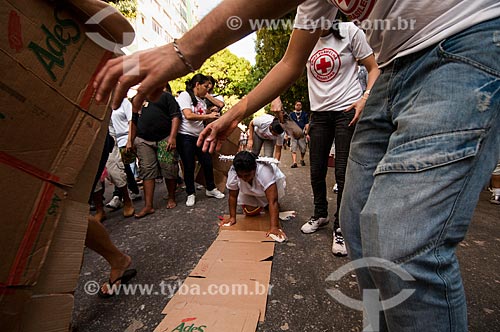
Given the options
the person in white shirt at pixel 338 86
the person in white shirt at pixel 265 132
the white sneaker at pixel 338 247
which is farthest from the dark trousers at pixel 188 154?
the white sneaker at pixel 338 247

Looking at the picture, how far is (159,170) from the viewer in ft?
11.6

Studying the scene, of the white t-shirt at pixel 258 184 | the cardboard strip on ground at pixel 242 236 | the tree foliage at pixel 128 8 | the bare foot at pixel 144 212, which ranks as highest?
the tree foliage at pixel 128 8

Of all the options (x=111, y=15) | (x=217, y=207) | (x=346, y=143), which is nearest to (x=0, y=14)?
(x=111, y=15)

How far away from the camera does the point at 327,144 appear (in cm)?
230

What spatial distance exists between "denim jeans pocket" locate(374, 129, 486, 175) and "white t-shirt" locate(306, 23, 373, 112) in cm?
169

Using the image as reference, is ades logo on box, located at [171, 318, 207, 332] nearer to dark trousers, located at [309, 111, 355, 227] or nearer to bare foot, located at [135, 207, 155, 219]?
dark trousers, located at [309, 111, 355, 227]

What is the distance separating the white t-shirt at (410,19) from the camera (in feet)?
1.84

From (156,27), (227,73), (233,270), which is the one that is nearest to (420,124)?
(233,270)

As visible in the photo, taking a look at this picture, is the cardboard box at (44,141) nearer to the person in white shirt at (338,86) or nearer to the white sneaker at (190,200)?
the person in white shirt at (338,86)

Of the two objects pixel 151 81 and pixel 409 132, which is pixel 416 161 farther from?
pixel 151 81

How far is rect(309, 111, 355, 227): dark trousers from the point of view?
2.15 meters

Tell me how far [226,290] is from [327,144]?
143 centimetres

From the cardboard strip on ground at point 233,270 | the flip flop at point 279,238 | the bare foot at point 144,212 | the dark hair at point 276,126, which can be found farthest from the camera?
the dark hair at point 276,126

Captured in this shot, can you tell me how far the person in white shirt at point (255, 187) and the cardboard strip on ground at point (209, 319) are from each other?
947 millimetres
